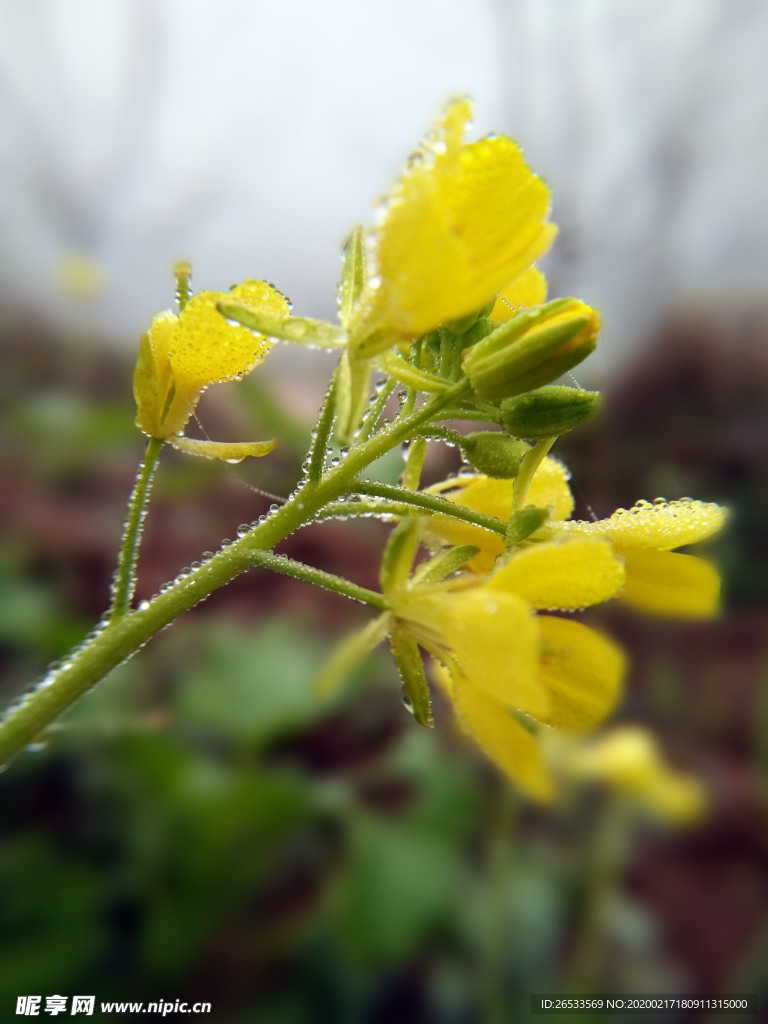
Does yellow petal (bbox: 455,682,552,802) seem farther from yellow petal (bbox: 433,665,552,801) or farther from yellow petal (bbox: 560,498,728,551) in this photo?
yellow petal (bbox: 560,498,728,551)

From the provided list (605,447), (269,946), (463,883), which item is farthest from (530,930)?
(605,447)

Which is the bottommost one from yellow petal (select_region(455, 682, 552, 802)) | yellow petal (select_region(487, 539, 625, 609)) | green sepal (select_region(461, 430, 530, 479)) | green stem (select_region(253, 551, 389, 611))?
yellow petal (select_region(455, 682, 552, 802))

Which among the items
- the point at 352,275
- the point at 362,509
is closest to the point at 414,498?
the point at 362,509

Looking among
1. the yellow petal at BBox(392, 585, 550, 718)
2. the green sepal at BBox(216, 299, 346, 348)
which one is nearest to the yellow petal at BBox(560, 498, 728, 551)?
the yellow petal at BBox(392, 585, 550, 718)

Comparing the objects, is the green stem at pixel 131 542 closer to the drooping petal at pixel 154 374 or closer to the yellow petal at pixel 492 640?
the drooping petal at pixel 154 374

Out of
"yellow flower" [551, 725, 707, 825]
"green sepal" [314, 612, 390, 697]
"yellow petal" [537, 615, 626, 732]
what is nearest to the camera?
"green sepal" [314, 612, 390, 697]

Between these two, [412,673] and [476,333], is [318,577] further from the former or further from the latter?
[476,333]

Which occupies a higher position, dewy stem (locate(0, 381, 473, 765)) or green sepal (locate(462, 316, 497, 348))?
green sepal (locate(462, 316, 497, 348))

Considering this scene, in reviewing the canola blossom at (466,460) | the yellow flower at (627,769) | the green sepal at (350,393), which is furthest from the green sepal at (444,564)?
the yellow flower at (627,769)
